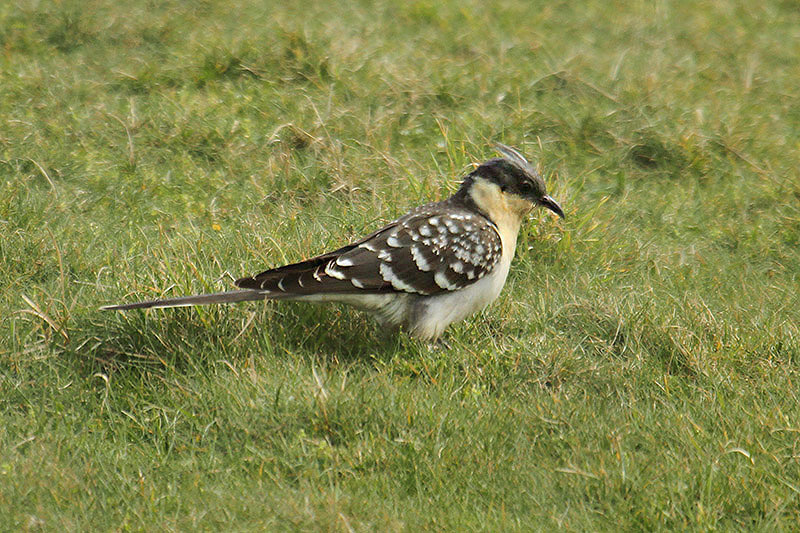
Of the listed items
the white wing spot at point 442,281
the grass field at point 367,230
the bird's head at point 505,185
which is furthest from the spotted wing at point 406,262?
the grass field at point 367,230

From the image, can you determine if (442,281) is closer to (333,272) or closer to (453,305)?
(453,305)

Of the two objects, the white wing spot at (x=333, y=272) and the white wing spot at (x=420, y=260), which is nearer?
the white wing spot at (x=333, y=272)

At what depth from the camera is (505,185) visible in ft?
20.1

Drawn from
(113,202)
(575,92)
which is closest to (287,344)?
(113,202)

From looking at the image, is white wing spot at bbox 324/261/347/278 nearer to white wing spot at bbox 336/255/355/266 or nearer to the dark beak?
white wing spot at bbox 336/255/355/266

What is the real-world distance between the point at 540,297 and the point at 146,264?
2.22 meters

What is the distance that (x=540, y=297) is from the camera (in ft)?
20.1

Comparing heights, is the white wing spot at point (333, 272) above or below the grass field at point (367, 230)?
above

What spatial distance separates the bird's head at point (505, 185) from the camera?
240 inches

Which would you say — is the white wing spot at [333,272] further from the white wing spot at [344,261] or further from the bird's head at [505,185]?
the bird's head at [505,185]

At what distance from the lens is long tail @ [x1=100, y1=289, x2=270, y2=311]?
5.17 m

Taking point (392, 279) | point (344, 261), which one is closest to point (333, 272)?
point (344, 261)

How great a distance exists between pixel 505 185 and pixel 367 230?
96cm

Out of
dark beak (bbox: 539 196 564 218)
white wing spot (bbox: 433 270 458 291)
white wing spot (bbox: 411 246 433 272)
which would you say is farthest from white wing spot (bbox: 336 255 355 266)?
dark beak (bbox: 539 196 564 218)
